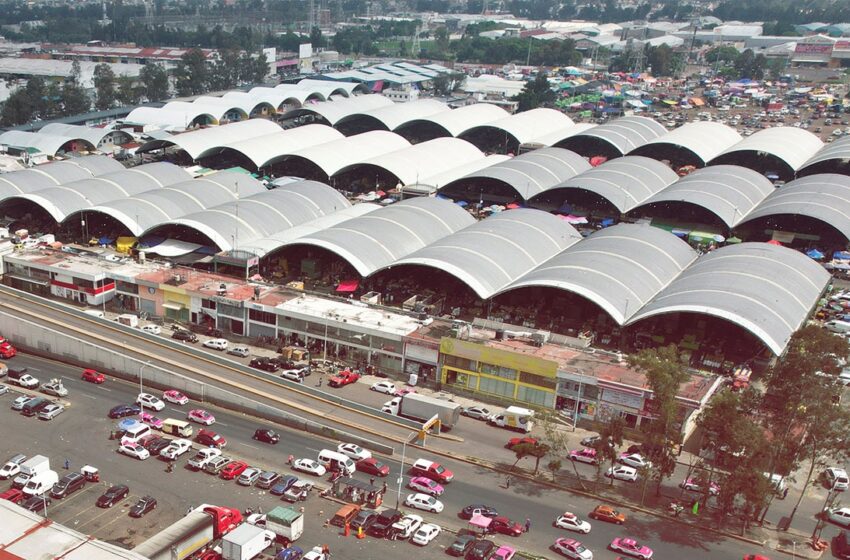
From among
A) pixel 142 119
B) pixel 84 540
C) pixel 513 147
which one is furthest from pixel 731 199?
pixel 142 119

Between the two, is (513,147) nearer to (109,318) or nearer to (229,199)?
(229,199)

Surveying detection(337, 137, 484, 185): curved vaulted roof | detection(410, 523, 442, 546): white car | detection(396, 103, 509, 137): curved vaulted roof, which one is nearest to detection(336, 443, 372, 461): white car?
detection(410, 523, 442, 546): white car

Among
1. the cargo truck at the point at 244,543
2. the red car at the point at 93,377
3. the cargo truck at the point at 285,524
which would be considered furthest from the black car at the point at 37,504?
the red car at the point at 93,377

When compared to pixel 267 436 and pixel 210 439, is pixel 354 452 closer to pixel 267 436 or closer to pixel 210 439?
pixel 267 436

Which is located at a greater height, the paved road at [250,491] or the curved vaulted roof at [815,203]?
the curved vaulted roof at [815,203]

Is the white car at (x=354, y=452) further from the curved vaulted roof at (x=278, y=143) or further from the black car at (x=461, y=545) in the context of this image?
the curved vaulted roof at (x=278, y=143)

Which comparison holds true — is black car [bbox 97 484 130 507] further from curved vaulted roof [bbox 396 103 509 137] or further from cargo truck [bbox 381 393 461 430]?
curved vaulted roof [bbox 396 103 509 137]

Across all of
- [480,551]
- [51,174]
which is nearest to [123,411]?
[480,551]

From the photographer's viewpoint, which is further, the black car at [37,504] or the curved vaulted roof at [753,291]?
the curved vaulted roof at [753,291]
